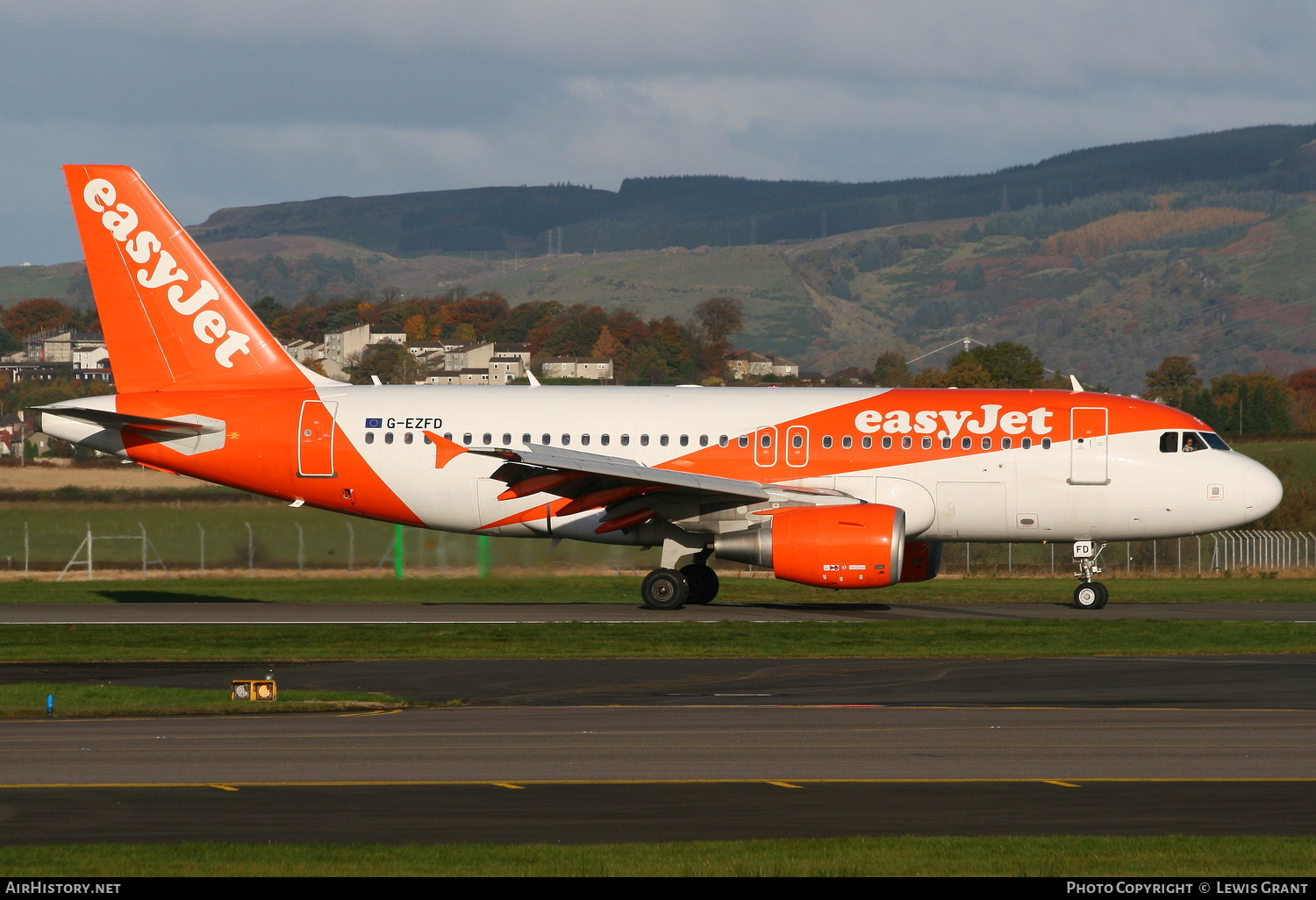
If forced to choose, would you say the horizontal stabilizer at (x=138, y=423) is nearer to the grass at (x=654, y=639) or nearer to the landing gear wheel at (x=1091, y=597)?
the grass at (x=654, y=639)

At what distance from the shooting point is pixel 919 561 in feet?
94.9

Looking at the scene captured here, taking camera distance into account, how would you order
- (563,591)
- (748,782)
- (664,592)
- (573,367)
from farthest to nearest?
(573,367) < (563,591) < (664,592) < (748,782)

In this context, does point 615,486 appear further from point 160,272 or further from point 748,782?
point 748,782

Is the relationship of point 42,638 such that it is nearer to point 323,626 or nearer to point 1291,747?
point 323,626

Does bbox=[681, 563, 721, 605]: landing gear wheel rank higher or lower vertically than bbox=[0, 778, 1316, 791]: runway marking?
higher

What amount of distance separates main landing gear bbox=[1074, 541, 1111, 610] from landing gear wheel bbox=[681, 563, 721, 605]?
7.04m

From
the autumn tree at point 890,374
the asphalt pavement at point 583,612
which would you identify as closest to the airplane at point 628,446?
the asphalt pavement at point 583,612

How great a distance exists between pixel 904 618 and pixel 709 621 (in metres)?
3.59

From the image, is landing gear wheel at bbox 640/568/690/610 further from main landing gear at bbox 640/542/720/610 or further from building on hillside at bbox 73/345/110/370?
building on hillside at bbox 73/345/110/370

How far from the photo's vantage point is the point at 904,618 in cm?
2656

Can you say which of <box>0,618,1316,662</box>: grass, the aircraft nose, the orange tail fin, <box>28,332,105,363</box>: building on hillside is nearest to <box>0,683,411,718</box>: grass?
<box>0,618,1316,662</box>: grass

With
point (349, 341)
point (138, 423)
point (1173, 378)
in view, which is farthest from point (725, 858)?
point (1173, 378)

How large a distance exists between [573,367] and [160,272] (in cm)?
8936

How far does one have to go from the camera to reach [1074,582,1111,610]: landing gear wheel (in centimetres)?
2820
